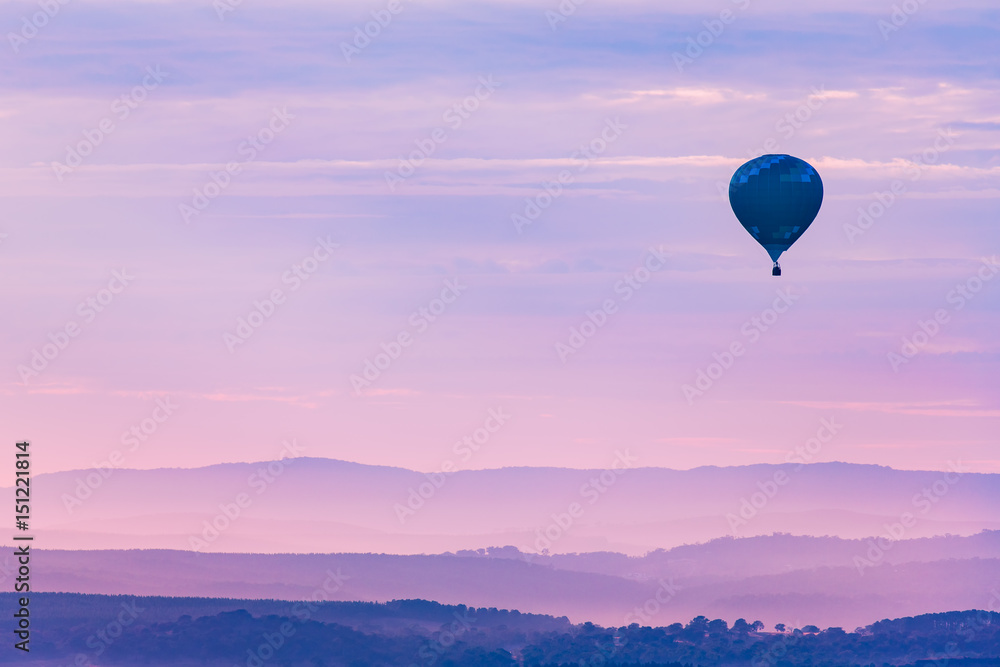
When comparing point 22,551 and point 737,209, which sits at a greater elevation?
point 737,209

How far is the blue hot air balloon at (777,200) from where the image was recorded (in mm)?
123250

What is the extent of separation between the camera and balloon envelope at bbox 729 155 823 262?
404 ft

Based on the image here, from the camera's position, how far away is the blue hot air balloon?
123250mm

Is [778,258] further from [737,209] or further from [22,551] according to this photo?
[22,551]

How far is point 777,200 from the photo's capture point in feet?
404

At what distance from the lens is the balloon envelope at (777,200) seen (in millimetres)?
123250

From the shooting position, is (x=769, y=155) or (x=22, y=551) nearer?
(x=22, y=551)

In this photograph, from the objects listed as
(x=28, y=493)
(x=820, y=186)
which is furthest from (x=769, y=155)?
(x=28, y=493)

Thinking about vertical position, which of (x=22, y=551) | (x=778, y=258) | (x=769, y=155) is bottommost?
(x=22, y=551)

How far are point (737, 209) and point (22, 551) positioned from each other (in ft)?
200

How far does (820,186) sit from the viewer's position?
411 ft

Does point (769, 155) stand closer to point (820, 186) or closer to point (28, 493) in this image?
point (820, 186)

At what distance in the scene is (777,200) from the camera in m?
123

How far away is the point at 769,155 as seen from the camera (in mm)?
125438
